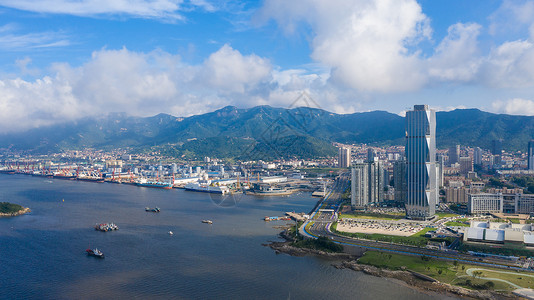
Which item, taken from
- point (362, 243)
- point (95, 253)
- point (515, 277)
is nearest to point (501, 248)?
point (515, 277)

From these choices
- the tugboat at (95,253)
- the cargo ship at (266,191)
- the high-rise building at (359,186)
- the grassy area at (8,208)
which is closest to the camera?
the tugboat at (95,253)

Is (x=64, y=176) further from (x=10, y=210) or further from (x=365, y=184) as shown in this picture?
(x=365, y=184)

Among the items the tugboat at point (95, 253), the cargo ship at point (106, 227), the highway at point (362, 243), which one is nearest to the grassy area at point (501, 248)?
the highway at point (362, 243)

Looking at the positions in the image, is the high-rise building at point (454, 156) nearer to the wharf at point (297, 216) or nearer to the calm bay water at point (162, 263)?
the wharf at point (297, 216)

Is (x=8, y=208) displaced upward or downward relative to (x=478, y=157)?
downward

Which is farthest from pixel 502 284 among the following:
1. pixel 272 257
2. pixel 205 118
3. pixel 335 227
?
pixel 205 118

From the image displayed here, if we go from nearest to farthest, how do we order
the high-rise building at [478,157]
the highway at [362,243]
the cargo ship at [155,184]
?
the highway at [362,243]
the cargo ship at [155,184]
the high-rise building at [478,157]

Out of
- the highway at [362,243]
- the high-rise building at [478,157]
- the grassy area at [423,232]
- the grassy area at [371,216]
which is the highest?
the high-rise building at [478,157]
